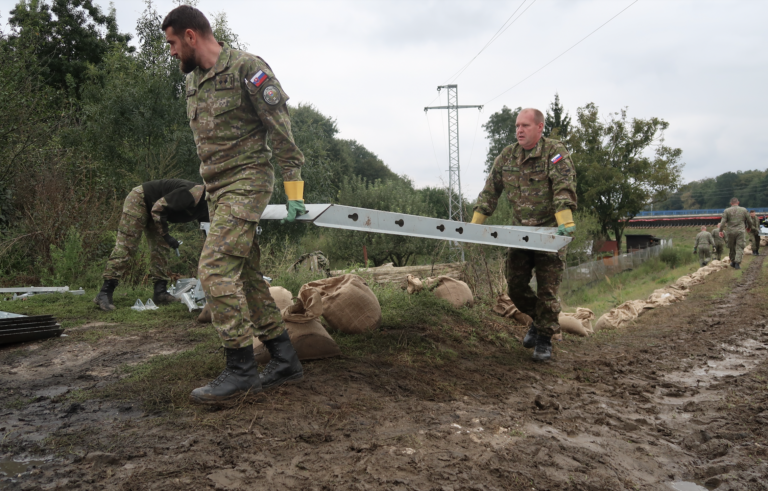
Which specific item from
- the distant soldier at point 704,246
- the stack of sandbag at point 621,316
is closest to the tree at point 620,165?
the distant soldier at point 704,246

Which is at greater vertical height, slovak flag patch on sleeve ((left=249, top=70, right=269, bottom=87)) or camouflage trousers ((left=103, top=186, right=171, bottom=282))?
slovak flag patch on sleeve ((left=249, top=70, right=269, bottom=87))

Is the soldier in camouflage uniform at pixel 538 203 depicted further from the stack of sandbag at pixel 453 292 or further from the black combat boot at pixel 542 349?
the stack of sandbag at pixel 453 292

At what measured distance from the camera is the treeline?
262ft

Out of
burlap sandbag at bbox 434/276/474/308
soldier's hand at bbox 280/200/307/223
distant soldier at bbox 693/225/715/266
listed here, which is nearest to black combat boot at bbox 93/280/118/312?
burlap sandbag at bbox 434/276/474/308

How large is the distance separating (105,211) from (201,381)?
27.0 feet

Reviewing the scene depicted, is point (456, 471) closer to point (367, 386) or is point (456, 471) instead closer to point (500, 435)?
point (500, 435)

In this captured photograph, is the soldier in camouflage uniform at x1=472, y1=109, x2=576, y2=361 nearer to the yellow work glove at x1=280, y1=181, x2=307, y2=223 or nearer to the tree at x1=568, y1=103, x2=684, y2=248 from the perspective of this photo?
the yellow work glove at x1=280, y1=181, x2=307, y2=223

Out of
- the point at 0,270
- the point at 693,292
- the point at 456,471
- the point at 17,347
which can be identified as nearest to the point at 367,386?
the point at 456,471

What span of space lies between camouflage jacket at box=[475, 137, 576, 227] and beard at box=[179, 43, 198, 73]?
2859 millimetres

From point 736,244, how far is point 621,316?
32.2ft

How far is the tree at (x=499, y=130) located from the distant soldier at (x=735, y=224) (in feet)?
130

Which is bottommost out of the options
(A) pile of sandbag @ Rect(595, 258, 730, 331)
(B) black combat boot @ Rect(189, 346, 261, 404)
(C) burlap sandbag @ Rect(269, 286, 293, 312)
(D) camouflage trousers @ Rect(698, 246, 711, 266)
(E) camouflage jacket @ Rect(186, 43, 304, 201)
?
(A) pile of sandbag @ Rect(595, 258, 730, 331)

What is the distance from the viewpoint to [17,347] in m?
4.47

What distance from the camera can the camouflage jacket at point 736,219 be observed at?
1502cm
